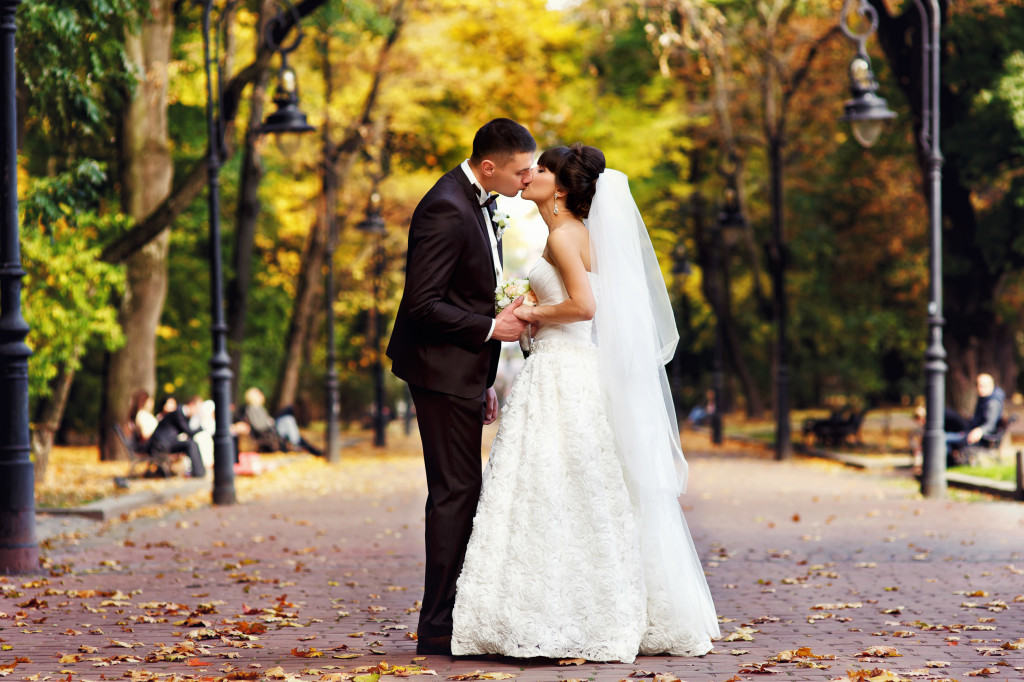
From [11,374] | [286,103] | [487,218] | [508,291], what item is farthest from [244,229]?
[508,291]

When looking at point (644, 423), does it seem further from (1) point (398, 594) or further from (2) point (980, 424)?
(2) point (980, 424)

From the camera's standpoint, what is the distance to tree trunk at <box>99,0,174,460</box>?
2267 centimetres

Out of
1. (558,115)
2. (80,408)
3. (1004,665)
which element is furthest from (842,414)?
(1004,665)

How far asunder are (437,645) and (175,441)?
14647mm

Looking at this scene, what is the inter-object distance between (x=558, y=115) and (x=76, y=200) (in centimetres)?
1776

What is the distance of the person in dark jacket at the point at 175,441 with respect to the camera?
2022 cm

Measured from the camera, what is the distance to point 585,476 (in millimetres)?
6562

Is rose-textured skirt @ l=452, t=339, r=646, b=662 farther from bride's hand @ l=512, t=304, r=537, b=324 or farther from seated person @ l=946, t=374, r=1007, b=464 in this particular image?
seated person @ l=946, t=374, r=1007, b=464

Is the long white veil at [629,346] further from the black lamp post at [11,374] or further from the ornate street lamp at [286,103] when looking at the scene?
the ornate street lamp at [286,103]

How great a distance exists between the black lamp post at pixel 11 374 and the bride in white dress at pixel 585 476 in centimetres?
508

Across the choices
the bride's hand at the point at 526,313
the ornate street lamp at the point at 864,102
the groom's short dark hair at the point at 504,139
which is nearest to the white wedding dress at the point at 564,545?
the bride's hand at the point at 526,313

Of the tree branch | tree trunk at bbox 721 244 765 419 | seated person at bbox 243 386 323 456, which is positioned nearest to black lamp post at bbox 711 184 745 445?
tree trunk at bbox 721 244 765 419

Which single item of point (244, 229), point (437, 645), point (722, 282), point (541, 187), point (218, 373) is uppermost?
point (244, 229)

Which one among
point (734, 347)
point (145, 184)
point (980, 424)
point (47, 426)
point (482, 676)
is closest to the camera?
point (482, 676)
